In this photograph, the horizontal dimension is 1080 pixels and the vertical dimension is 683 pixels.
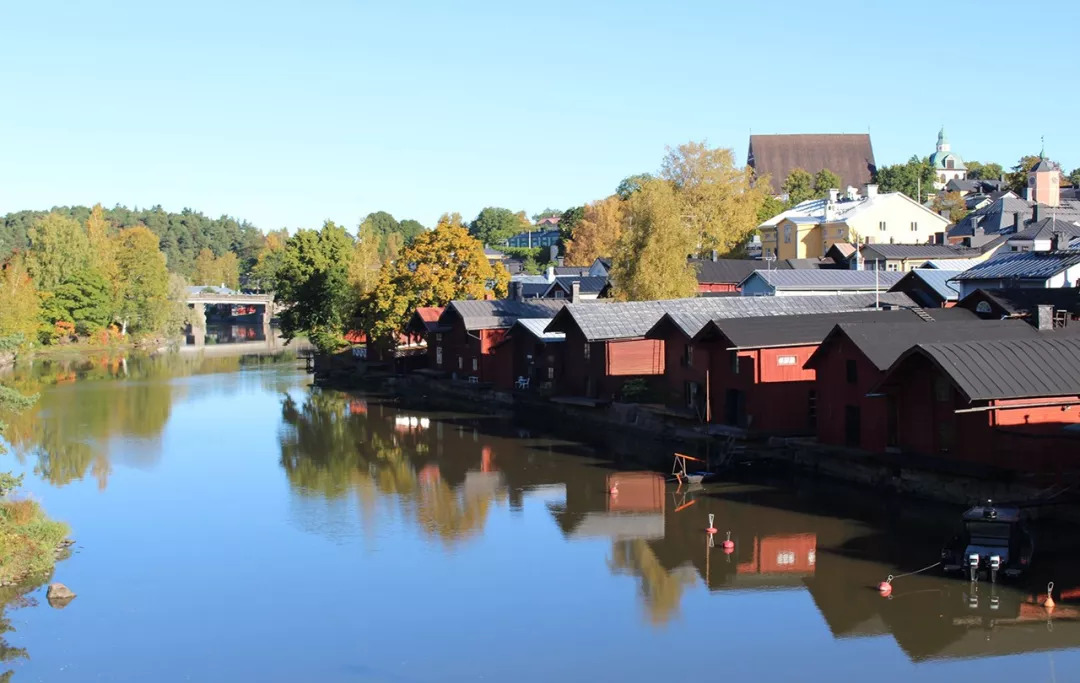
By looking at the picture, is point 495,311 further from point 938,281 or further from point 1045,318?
point 1045,318

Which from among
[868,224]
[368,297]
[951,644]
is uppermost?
[868,224]

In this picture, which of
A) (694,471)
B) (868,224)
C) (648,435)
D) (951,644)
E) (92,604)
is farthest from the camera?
(868,224)

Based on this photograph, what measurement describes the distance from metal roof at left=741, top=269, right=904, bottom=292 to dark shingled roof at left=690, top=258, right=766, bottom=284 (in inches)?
417

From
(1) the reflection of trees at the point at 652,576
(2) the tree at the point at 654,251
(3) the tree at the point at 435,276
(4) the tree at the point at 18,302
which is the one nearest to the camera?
(1) the reflection of trees at the point at 652,576

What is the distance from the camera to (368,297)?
6938 centimetres

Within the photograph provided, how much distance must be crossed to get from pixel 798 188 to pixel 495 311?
67.2 metres

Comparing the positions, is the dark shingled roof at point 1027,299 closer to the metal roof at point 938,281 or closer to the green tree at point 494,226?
the metal roof at point 938,281

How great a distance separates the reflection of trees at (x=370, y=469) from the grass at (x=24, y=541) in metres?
7.62

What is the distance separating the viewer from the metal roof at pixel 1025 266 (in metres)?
44.0

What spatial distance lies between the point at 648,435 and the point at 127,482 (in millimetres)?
17301

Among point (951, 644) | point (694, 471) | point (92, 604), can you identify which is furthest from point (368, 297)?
point (951, 644)

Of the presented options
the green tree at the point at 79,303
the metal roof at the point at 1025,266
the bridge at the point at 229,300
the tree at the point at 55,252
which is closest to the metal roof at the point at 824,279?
the metal roof at the point at 1025,266

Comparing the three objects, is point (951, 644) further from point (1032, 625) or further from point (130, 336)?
point (130, 336)

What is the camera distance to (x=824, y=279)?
196 ft
